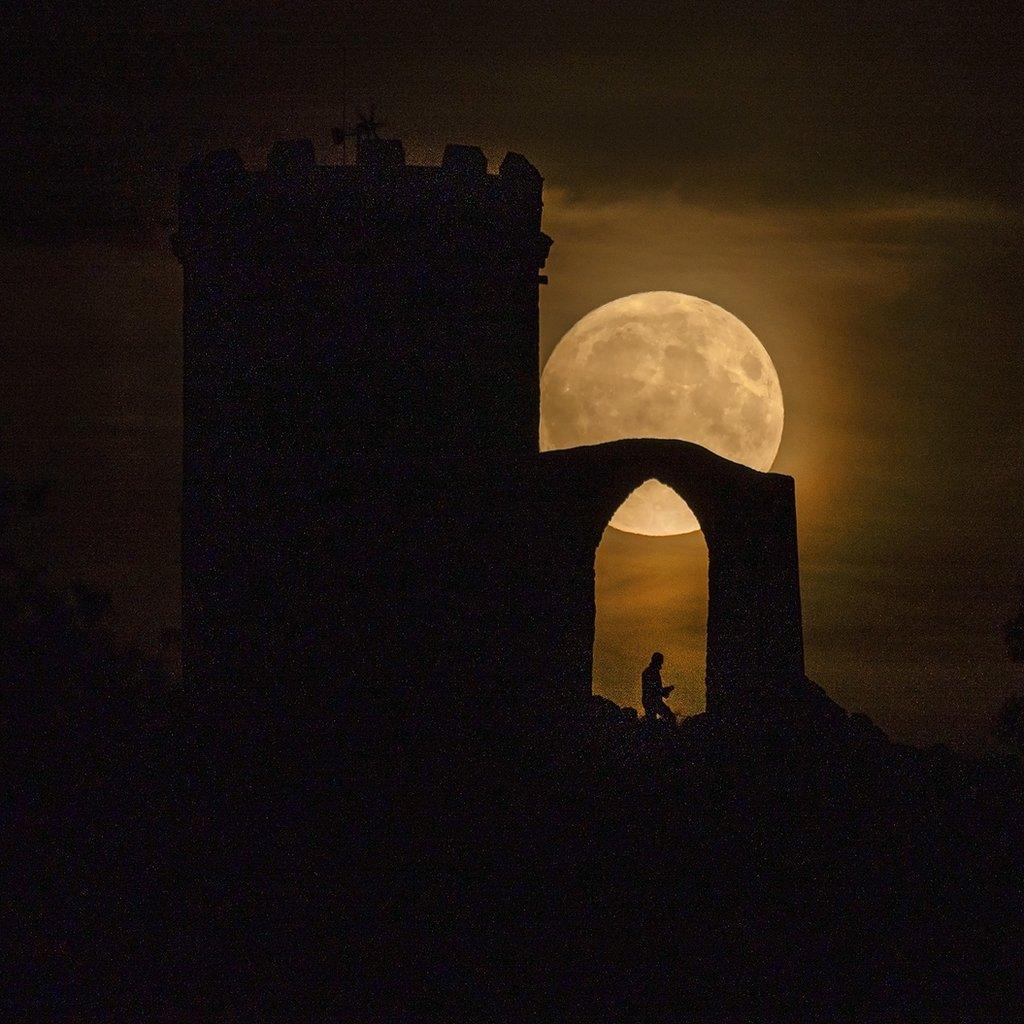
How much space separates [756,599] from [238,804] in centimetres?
811

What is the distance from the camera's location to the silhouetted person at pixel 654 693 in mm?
27000

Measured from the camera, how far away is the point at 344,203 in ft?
73.7

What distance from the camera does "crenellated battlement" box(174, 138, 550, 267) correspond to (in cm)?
2244

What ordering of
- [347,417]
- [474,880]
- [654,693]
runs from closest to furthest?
[474,880] → [347,417] → [654,693]

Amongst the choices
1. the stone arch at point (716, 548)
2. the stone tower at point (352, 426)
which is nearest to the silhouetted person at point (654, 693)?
the stone arch at point (716, 548)

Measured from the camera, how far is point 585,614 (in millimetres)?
26844

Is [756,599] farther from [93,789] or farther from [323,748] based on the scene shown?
[93,789]

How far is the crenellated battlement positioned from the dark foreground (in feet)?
15.5

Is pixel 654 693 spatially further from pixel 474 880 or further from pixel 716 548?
pixel 474 880

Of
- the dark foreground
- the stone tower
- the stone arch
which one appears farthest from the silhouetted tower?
the stone arch

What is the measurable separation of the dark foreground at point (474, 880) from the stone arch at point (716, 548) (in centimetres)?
281

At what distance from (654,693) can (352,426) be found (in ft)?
21.3

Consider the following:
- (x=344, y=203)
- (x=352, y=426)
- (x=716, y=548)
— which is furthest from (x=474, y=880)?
(x=716, y=548)

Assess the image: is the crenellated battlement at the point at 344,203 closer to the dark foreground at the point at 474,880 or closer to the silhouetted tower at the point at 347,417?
the silhouetted tower at the point at 347,417
